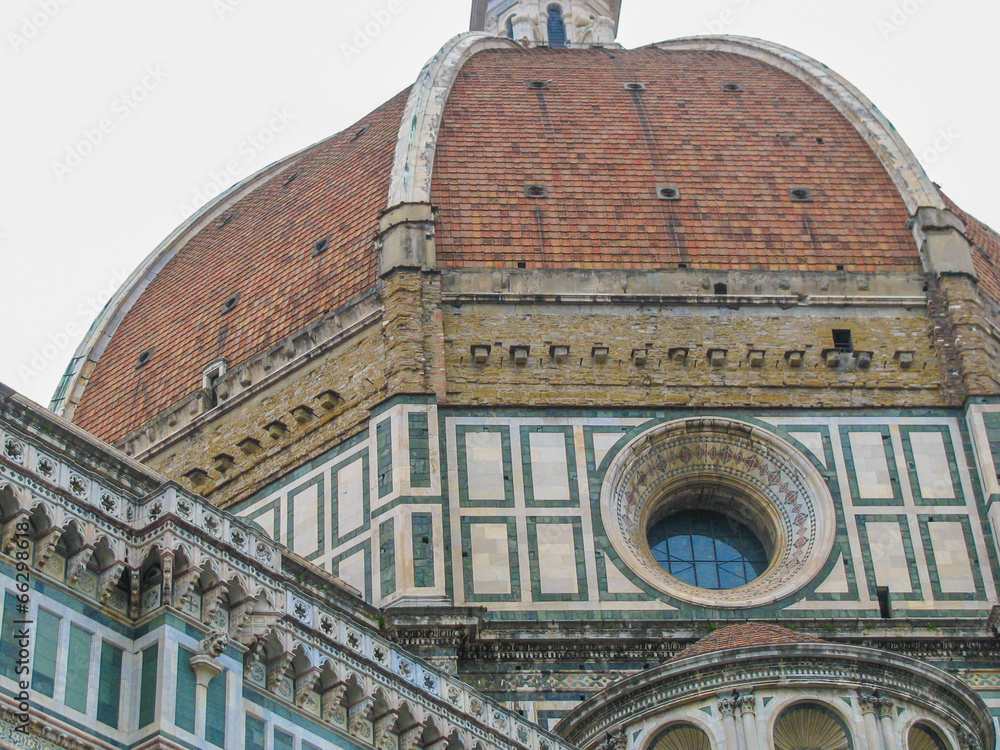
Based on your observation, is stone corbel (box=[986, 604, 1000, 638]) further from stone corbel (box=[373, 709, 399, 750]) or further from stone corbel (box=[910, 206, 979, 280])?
stone corbel (box=[373, 709, 399, 750])

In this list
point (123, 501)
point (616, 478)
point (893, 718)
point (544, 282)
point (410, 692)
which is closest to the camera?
point (123, 501)

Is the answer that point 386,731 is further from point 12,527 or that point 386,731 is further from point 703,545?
point 703,545

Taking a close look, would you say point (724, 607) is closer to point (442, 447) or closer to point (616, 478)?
point (616, 478)

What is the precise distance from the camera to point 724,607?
31562mm

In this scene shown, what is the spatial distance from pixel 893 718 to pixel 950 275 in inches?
425

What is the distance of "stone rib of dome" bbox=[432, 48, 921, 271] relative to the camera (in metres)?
36.6

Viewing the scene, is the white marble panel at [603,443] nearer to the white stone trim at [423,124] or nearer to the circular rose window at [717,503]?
the circular rose window at [717,503]

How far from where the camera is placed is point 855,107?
1602 inches

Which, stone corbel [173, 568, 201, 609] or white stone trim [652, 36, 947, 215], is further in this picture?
white stone trim [652, 36, 947, 215]

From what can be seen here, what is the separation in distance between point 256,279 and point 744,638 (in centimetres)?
1374

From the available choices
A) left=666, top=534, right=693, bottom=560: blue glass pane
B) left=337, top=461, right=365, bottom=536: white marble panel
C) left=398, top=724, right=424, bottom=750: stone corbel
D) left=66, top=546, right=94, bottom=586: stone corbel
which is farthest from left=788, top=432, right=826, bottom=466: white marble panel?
left=66, top=546, right=94, bottom=586: stone corbel

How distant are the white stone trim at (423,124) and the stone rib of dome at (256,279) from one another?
517 mm

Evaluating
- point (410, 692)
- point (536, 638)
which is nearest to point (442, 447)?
point (536, 638)

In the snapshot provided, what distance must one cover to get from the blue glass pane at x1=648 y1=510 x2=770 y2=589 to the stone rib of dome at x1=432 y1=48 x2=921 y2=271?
425cm
